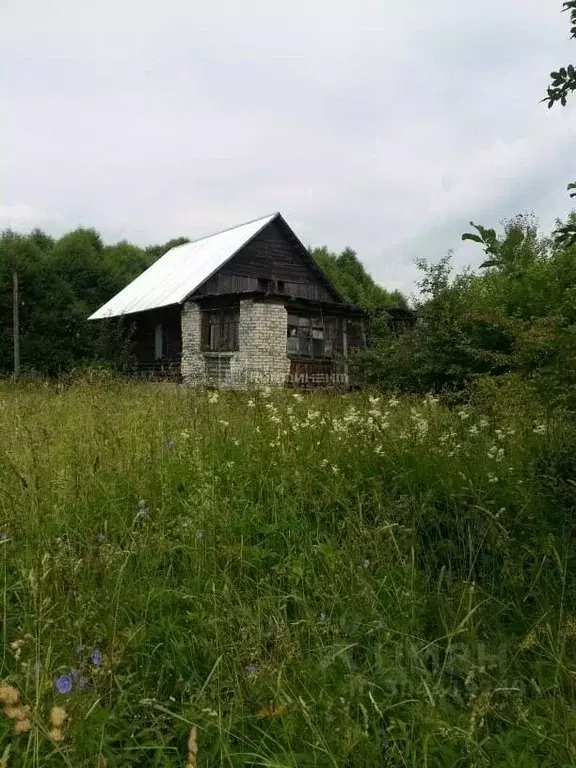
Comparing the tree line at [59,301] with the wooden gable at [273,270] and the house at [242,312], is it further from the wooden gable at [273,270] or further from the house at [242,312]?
the wooden gable at [273,270]

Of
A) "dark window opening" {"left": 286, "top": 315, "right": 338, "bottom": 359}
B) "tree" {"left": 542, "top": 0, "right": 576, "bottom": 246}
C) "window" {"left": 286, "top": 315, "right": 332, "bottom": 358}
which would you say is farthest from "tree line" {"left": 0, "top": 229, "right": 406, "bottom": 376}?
"tree" {"left": 542, "top": 0, "right": 576, "bottom": 246}

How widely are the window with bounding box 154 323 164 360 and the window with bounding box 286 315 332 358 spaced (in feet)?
22.3

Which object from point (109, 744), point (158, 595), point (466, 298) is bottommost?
point (109, 744)

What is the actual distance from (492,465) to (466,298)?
1089 cm

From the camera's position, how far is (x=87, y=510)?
2.68 m

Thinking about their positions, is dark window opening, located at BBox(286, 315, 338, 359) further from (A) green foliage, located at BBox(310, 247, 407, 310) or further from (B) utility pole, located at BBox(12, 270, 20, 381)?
(A) green foliage, located at BBox(310, 247, 407, 310)

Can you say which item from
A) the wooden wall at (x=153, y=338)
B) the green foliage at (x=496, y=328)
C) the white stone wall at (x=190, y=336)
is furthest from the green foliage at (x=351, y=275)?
the green foliage at (x=496, y=328)

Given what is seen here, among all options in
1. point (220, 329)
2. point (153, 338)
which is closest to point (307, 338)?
point (220, 329)

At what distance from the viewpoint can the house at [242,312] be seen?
1888cm

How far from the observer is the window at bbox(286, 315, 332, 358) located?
19.8m

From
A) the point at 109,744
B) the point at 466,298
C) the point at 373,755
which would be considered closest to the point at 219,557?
the point at 109,744

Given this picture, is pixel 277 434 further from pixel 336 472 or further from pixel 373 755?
pixel 373 755

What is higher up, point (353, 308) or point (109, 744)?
point (353, 308)

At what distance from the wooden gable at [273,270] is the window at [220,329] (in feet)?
5.66
